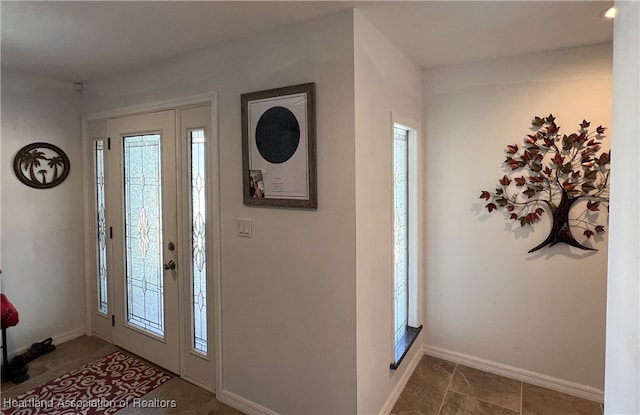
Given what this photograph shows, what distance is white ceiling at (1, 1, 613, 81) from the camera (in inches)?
70.1

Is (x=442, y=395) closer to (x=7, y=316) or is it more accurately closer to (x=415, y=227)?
(x=415, y=227)

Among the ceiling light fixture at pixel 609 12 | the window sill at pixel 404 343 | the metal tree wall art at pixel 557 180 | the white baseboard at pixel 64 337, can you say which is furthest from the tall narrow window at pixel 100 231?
the ceiling light fixture at pixel 609 12

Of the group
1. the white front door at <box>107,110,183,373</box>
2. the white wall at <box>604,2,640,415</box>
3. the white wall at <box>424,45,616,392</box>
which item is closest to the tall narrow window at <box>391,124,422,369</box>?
the white wall at <box>424,45,616,392</box>

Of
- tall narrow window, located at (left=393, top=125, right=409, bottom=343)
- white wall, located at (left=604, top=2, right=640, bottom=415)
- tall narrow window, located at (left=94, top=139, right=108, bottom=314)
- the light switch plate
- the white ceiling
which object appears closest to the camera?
white wall, located at (left=604, top=2, right=640, bottom=415)

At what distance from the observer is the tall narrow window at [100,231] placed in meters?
3.24

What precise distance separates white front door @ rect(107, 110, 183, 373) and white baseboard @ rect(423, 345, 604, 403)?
2.15 metres

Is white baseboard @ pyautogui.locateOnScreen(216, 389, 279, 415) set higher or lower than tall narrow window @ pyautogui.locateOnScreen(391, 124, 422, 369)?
lower

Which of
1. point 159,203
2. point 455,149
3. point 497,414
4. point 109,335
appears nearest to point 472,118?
point 455,149

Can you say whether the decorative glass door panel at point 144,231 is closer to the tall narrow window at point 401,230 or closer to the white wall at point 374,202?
the white wall at point 374,202

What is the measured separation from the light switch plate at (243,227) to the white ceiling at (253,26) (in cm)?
113

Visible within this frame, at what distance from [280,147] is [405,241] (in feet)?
4.60

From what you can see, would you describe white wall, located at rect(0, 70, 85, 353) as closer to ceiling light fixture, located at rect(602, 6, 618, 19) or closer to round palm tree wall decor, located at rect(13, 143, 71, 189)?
round palm tree wall decor, located at rect(13, 143, 71, 189)

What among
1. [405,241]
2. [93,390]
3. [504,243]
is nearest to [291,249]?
[405,241]

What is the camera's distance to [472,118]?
2.72 metres
